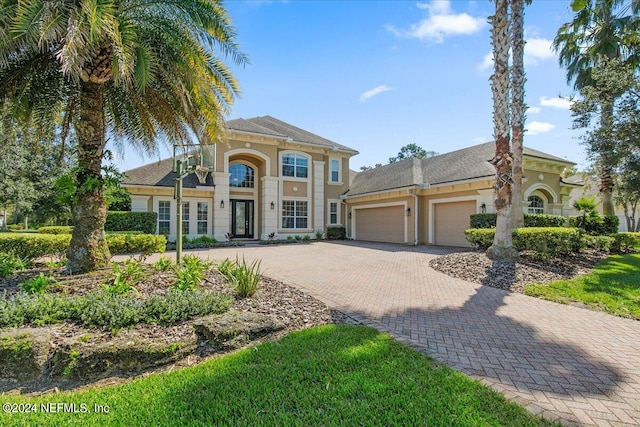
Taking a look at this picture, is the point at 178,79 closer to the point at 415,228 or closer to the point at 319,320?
the point at 319,320

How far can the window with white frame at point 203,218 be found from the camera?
19.6 metres

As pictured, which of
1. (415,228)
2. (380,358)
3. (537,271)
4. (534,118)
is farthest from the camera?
(415,228)

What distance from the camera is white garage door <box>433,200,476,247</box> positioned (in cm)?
1642

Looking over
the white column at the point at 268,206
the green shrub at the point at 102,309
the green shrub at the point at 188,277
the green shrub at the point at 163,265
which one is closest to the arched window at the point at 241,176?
the white column at the point at 268,206

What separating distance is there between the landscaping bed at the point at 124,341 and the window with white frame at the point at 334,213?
18.0 m

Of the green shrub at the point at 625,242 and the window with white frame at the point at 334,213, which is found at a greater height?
the window with white frame at the point at 334,213

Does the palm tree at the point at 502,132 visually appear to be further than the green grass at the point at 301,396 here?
Yes

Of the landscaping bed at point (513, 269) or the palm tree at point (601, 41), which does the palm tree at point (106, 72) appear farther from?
the palm tree at point (601, 41)

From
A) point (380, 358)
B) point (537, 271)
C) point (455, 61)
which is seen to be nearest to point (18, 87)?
point (380, 358)

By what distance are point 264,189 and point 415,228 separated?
386 inches

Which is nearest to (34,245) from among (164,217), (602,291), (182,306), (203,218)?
(182,306)

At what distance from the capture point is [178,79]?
24.8ft

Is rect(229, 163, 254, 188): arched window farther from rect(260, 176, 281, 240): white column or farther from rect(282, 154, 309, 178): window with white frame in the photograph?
rect(282, 154, 309, 178): window with white frame

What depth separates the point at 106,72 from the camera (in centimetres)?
650
